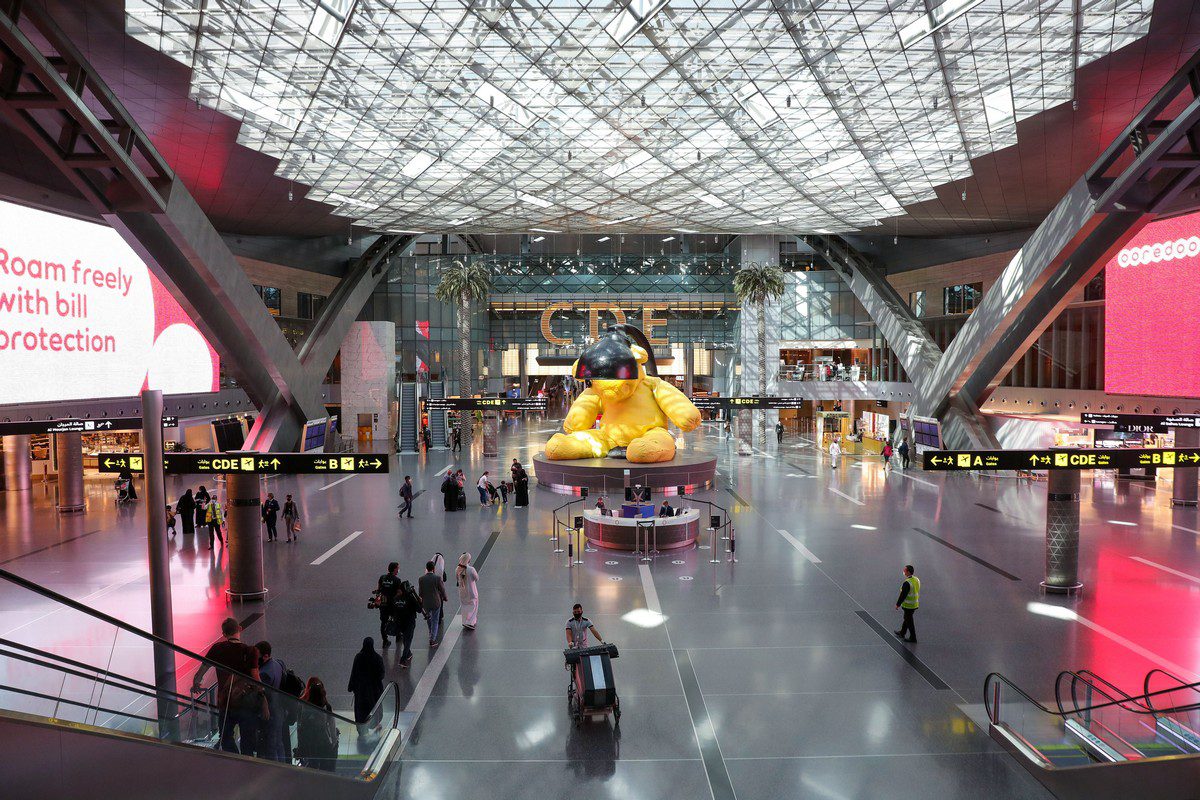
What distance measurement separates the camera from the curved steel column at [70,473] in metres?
25.4

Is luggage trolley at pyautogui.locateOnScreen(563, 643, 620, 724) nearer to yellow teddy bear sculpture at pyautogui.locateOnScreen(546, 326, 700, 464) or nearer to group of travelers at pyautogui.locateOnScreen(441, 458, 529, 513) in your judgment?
group of travelers at pyautogui.locateOnScreen(441, 458, 529, 513)

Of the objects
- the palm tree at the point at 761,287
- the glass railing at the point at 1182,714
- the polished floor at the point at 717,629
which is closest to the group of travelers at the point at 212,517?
the polished floor at the point at 717,629

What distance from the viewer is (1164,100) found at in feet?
53.4

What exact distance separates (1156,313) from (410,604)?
23892 millimetres

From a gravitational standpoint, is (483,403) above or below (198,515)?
above

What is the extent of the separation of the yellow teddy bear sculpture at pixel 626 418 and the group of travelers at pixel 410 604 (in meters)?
16.5

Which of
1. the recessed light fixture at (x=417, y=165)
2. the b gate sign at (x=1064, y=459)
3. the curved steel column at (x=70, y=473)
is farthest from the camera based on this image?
the recessed light fixture at (x=417, y=165)

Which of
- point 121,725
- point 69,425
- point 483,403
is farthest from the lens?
point 483,403

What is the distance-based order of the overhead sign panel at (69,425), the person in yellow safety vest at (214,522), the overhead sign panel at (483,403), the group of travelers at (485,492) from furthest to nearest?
the overhead sign panel at (483,403), the group of travelers at (485,492), the person in yellow safety vest at (214,522), the overhead sign panel at (69,425)

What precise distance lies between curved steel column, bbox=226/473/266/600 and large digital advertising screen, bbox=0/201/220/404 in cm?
737

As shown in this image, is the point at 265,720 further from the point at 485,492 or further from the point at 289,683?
the point at 485,492

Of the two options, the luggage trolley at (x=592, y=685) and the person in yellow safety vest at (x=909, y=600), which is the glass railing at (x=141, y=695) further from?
the person in yellow safety vest at (x=909, y=600)

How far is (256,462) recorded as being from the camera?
14.2m

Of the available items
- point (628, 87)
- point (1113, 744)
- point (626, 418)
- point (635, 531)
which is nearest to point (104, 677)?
point (1113, 744)
